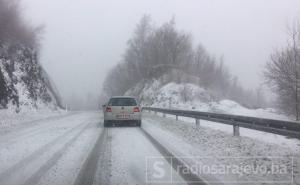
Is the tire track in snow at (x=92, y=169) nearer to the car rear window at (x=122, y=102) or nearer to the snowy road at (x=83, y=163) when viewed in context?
the snowy road at (x=83, y=163)

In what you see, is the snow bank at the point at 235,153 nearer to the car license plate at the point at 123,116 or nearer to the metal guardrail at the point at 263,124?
the metal guardrail at the point at 263,124

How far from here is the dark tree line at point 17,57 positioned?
37.5m

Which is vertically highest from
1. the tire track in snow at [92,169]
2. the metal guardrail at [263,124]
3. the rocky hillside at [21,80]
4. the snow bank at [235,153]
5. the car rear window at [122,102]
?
the rocky hillside at [21,80]

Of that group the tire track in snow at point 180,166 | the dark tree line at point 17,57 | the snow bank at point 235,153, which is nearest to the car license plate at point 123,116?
the snow bank at point 235,153

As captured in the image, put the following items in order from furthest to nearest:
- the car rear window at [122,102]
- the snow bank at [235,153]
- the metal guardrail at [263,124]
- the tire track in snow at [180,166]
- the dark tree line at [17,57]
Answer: the dark tree line at [17,57] → the car rear window at [122,102] → the metal guardrail at [263,124] → the snow bank at [235,153] → the tire track in snow at [180,166]

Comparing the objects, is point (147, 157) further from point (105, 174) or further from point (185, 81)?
point (185, 81)

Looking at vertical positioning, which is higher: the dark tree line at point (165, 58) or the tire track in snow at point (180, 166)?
the dark tree line at point (165, 58)

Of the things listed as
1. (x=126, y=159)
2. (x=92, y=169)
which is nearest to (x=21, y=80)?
(x=126, y=159)

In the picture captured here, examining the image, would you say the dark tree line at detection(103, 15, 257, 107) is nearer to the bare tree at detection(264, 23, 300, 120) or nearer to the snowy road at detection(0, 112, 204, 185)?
the bare tree at detection(264, 23, 300, 120)

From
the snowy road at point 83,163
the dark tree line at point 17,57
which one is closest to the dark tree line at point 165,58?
the dark tree line at point 17,57

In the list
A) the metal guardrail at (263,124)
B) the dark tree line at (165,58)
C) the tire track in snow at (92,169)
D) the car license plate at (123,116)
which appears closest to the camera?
the tire track in snow at (92,169)

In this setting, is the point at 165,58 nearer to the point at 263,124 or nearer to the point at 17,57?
the point at 17,57

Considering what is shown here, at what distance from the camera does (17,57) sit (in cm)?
4444

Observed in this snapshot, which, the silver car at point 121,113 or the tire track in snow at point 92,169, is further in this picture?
the silver car at point 121,113
